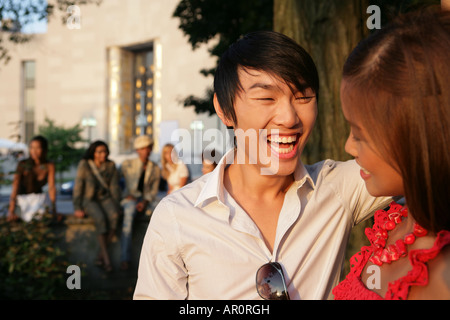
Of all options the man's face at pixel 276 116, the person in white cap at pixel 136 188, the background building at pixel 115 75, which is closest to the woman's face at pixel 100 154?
the person in white cap at pixel 136 188

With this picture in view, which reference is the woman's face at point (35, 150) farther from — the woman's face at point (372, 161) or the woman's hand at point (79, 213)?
the woman's face at point (372, 161)

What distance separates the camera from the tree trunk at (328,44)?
322 centimetres

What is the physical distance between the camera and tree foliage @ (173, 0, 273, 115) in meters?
8.96

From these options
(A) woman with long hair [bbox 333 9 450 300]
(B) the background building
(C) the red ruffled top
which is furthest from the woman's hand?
(B) the background building

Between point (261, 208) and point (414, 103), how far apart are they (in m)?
1.07

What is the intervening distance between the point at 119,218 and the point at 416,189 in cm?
605

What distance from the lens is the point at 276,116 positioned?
6.47 feet

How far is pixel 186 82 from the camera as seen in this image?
31047 millimetres

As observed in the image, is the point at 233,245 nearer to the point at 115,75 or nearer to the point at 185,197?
the point at 185,197

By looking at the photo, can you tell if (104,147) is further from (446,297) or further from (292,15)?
→ (446,297)

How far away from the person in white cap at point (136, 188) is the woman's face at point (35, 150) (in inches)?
44.5

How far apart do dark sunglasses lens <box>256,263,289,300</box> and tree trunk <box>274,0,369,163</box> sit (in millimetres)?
1501

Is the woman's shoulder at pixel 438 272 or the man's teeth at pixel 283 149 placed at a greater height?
the man's teeth at pixel 283 149

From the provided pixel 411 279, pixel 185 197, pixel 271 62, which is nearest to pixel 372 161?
pixel 411 279
